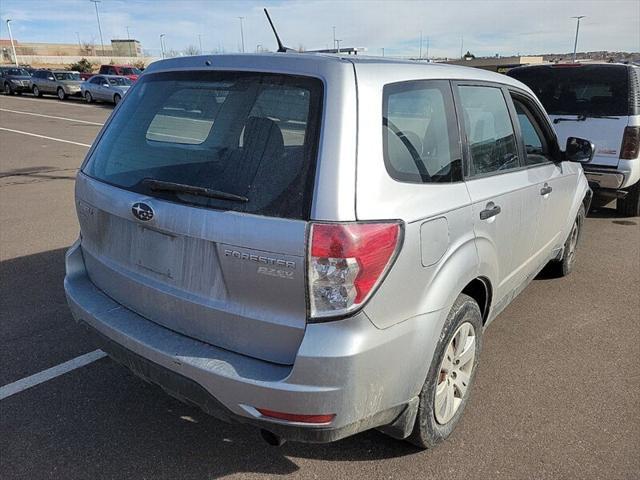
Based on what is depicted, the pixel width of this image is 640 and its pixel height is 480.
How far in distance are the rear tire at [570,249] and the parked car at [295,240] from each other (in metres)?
2.38

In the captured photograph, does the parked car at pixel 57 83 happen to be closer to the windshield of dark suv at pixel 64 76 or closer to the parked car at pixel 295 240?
the windshield of dark suv at pixel 64 76

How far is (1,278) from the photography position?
15.4ft

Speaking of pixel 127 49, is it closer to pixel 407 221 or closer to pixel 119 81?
pixel 119 81

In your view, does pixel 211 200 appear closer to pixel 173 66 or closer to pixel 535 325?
pixel 173 66

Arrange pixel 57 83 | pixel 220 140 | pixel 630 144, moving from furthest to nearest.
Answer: pixel 57 83 < pixel 630 144 < pixel 220 140

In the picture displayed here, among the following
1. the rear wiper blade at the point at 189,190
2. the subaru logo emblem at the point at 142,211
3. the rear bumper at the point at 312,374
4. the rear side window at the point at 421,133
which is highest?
the rear side window at the point at 421,133

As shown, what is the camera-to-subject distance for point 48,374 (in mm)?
3227

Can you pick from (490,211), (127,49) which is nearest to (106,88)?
(490,211)

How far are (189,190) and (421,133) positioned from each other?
3.69ft

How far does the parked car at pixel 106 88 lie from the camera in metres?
25.5

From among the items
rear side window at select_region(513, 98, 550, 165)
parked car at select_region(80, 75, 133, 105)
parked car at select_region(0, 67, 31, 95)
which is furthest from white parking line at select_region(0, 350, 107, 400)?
parked car at select_region(0, 67, 31, 95)

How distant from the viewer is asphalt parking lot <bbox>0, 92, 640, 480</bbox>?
2.54 m

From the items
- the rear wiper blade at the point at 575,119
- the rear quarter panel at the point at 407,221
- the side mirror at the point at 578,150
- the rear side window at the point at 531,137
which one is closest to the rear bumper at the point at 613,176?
the rear wiper blade at the point at 575,119

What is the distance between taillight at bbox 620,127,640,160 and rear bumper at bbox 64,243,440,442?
5306mm
